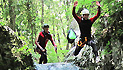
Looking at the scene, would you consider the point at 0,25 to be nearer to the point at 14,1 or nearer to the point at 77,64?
the point at 77,64

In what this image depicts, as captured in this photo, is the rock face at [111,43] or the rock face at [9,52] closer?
the rock face at [9,52]

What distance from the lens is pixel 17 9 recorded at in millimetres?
11195

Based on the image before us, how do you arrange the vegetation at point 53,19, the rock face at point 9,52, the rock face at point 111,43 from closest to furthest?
the rock face at point 9,52 < the rock face at point 111,43 < the vegetation at point 53,19

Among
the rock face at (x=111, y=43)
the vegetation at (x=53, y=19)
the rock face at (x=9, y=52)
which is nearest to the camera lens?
the rock face at (x=9, y=52)

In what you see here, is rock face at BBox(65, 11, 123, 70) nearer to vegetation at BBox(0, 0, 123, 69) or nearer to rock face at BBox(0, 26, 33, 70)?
vegetation at BBox(0, 0, 123, 69)

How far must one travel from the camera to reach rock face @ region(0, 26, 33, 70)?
130 inches

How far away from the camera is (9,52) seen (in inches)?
135

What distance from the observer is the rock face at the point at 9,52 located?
130 inches

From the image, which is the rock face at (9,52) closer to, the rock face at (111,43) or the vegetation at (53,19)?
the vegetation at (53,19)

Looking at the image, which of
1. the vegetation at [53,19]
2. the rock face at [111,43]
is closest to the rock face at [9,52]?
the vegetation at [53,19]

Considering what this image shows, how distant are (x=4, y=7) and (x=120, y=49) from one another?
910 centimetres

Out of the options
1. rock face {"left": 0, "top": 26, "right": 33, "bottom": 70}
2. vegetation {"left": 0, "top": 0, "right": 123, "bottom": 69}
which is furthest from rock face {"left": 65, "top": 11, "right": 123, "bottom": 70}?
rock face {"left": 0, "top": 26, "right": 33, "bottom": 70}

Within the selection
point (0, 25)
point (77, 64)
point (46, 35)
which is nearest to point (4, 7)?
point (46, 35)

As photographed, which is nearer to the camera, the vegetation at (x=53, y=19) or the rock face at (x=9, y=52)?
the rock face at (x=9, y=52)
